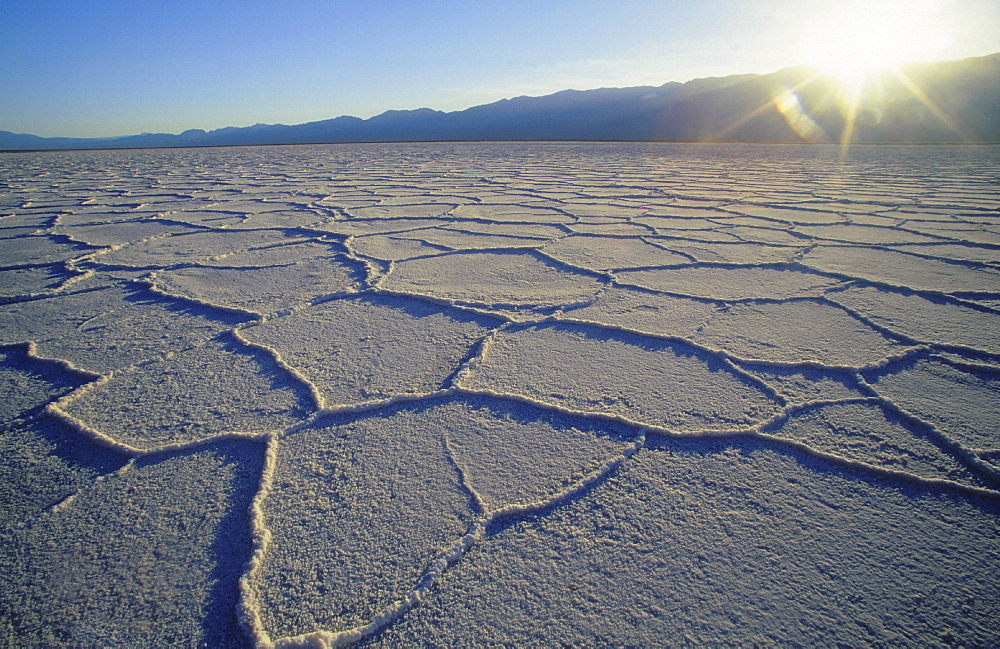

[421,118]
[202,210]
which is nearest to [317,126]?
[421,118]

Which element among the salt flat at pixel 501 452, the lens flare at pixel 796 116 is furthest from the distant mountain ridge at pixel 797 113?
the salt flat at pixel 501 452

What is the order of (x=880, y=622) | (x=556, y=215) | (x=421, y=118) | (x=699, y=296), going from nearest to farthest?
1. (x=880, y=622)
2. (x=699, y=296)
3. (x=556, y=215)
4. (x=421, y=118)

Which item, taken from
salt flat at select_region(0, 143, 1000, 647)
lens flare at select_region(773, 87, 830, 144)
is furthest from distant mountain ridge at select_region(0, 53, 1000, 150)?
salt flat at select_region(0, 143, 1000, 647)

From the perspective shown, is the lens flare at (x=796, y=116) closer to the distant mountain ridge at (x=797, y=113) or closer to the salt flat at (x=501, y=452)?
the distant mountain ridge at (x=797, y=113)

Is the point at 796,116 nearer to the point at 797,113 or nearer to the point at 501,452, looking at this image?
A: the point at 797,113

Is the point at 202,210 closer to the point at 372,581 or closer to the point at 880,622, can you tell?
the point at 372,581

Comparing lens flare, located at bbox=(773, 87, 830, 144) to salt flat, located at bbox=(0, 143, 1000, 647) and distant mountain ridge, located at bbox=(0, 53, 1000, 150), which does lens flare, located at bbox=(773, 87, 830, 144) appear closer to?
distant mountain ridge, located at bbox=(0, 53, 1000, 150)

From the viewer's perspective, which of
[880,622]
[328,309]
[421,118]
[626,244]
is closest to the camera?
[880,622]

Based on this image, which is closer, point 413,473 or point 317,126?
point 413,473
